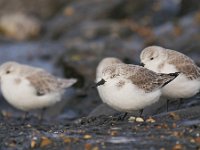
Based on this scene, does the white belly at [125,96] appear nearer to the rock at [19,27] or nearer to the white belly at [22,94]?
the white belly at [22,94]

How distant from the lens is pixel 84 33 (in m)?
22.6

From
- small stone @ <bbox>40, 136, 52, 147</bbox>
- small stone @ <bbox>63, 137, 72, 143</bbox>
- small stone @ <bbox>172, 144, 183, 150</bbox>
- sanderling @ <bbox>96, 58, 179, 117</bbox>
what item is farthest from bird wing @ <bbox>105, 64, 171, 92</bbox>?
small stone @ <bbox>172, 144, 183, 150</bbox>

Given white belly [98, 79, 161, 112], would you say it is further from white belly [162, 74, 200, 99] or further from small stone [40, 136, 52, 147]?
small stone [40, 136, 52, 147]

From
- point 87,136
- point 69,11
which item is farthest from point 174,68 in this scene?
point 69,11

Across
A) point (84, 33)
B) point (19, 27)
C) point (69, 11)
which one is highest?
point (69, 11)

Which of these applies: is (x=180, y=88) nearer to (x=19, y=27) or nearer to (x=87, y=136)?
(x=87, y=136)

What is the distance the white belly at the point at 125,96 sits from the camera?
10023mm

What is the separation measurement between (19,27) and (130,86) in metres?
15.2

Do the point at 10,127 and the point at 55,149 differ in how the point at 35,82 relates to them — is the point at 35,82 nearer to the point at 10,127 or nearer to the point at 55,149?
the point at 10,127

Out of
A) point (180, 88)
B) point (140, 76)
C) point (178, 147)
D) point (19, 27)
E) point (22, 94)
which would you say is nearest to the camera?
point (178, 147)

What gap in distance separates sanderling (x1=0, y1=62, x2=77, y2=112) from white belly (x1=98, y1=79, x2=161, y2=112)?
3.42 m

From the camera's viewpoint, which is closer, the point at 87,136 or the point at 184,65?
the point at 87,136

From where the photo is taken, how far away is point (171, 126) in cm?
925

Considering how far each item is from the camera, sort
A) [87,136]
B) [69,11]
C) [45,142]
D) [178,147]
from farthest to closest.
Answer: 1. [69,11]
2. [87,136]
3. [45,142]
4. [178,147]
